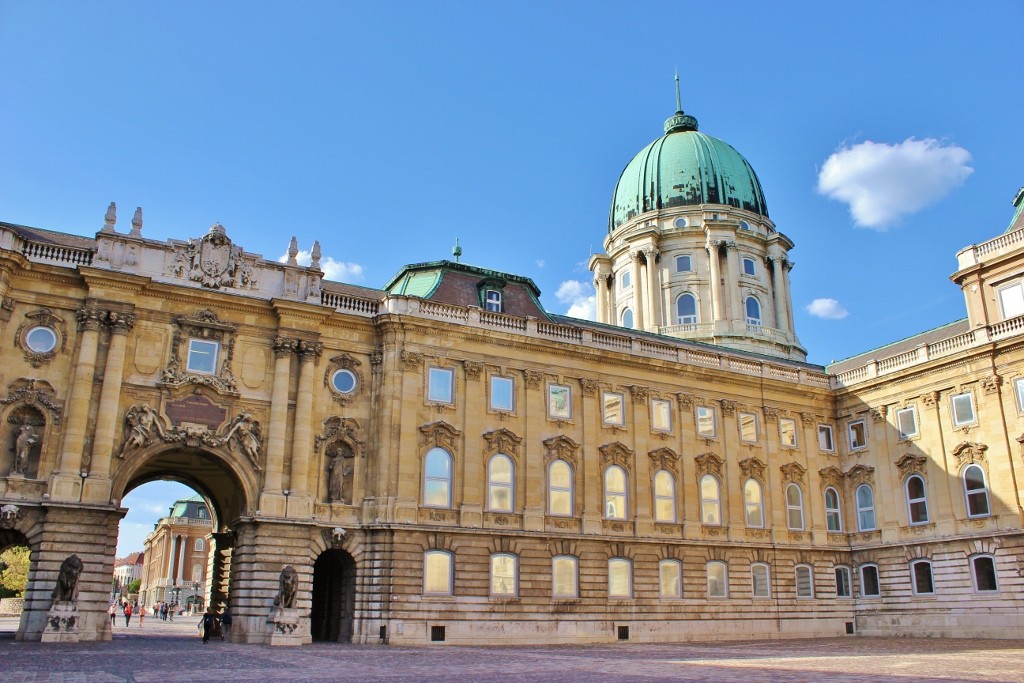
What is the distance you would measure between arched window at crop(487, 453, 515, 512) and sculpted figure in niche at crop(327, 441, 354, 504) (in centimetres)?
611

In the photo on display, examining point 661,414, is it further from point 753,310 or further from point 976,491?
point 753,310

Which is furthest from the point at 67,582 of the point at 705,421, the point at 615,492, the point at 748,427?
the point at 748,427

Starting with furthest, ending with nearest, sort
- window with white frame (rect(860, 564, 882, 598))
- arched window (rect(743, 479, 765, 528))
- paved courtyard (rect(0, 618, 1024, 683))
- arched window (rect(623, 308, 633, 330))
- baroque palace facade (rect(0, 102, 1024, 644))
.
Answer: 1. arched window (rect(623, 308, 633, 330))
2. window with white frame (rect(860, 564, 882, 598))
3. arched window (rect(743, 479, 765, 528))
4. baroque palace facade (rect(0, 102, 1024, 644))
5. paved courtyard (rect(0, 618, 1024, 683))

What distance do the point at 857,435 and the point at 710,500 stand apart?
34.3 feet

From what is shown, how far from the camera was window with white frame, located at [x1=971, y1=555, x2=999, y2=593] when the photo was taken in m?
41.5

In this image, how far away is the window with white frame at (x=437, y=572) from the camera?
3728cm

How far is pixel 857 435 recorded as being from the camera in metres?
49.8

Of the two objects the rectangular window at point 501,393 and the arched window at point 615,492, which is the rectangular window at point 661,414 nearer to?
the arched window at point 615,492

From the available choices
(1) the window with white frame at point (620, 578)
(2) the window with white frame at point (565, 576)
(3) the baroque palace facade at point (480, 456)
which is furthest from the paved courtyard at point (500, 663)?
(1) the window with white frame at point (620, 578)

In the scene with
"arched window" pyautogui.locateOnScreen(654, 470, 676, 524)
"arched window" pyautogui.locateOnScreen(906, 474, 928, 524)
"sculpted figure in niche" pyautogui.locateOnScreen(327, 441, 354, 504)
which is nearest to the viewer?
"sculpted figure in niche" pyautogui.locateOnScreen(327, 441, 354, 504)

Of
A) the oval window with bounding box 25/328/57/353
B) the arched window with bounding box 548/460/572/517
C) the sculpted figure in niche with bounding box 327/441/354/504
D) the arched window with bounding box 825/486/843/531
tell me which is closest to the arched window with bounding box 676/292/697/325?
the arched window with bounding box 825/486/843/531

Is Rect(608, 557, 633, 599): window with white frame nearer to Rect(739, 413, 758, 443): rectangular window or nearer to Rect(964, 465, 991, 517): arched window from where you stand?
Rect(739, 413, 758, 443): rectangular window

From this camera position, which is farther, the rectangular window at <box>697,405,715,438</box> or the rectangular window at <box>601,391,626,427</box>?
the rectangular window at <box>697,405,715,438</box>

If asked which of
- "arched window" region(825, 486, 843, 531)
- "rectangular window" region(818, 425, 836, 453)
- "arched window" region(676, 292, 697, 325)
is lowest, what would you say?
"arched window" region(825, 486, 843, 531)
